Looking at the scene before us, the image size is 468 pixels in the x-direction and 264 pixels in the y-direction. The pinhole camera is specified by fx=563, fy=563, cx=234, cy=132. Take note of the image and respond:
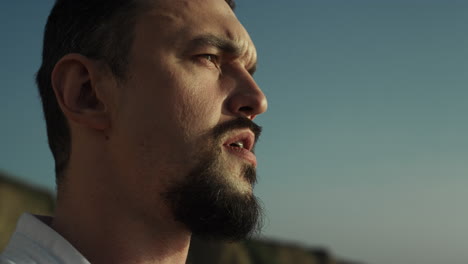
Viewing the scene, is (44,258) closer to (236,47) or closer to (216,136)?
(216,136)

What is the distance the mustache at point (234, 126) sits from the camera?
125 inches

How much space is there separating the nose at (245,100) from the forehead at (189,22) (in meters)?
0.27

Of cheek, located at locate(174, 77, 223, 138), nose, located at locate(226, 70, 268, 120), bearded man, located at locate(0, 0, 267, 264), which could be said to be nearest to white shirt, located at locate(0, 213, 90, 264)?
bearded man, located at locate(0, 0, 267, 264)

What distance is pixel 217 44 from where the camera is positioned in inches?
131

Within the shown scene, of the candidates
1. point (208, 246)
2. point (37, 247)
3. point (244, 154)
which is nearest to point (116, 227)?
point (37, 247)

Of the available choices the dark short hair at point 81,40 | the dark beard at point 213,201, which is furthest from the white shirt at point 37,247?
the dark beard at point 213,201

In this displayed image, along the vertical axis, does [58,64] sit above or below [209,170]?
above

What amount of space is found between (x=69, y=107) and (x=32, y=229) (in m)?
0.72

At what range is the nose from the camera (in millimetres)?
3258

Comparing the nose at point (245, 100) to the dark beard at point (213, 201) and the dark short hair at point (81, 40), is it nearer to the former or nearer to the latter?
the dark beard at point (213, 201)

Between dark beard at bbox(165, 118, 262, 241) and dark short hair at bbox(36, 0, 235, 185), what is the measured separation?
0.72 metres

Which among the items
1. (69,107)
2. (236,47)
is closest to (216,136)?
(236,47)

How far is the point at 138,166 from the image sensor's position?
10.2ft

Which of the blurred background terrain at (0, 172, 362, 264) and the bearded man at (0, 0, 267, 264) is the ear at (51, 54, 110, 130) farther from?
the blurred background terrain at (0, 172, 362, 264)
